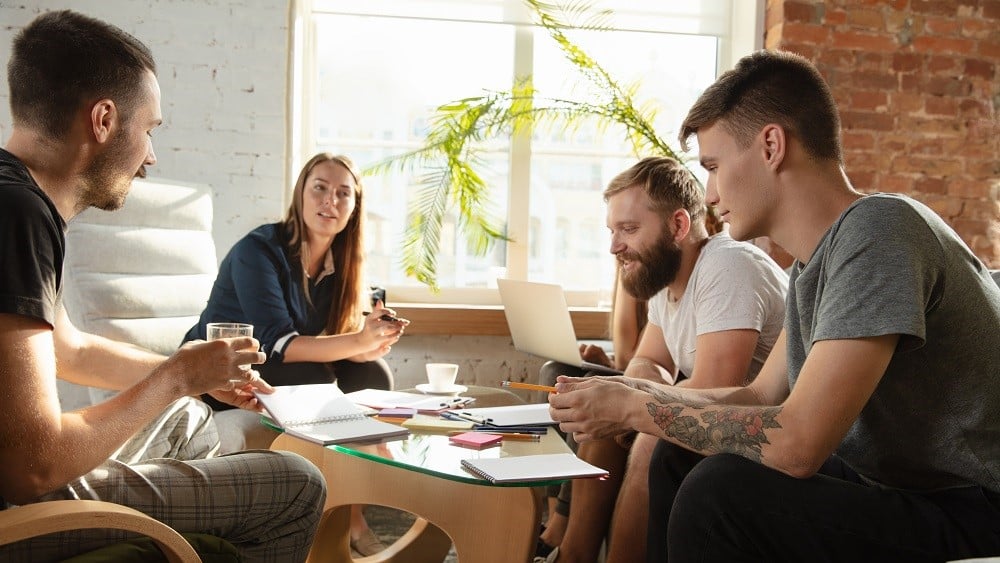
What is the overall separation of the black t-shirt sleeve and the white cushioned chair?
163 cm

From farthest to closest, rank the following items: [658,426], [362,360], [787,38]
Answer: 1. [787,38]
2. [362,360]
3. [658,426]

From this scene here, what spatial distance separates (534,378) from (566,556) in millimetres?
1870

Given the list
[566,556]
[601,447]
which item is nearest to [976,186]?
[601,447]

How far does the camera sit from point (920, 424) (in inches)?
56.1

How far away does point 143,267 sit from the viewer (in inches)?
121

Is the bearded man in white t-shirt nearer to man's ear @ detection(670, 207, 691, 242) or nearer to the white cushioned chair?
man's ear @ detection(670, 207, 691, 242)

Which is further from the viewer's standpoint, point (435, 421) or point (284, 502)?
point (435, 421)

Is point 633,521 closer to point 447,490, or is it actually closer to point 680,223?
point 447,490

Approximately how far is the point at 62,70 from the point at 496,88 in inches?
111

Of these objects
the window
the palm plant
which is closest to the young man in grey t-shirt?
the palm plant

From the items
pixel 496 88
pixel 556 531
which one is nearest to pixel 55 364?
pixel 556 531

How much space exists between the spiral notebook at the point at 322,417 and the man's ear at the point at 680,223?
1.00 meters

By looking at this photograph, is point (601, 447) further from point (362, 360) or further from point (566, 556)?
point (362, 360)

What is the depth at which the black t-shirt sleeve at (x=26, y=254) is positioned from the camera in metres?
1.23
